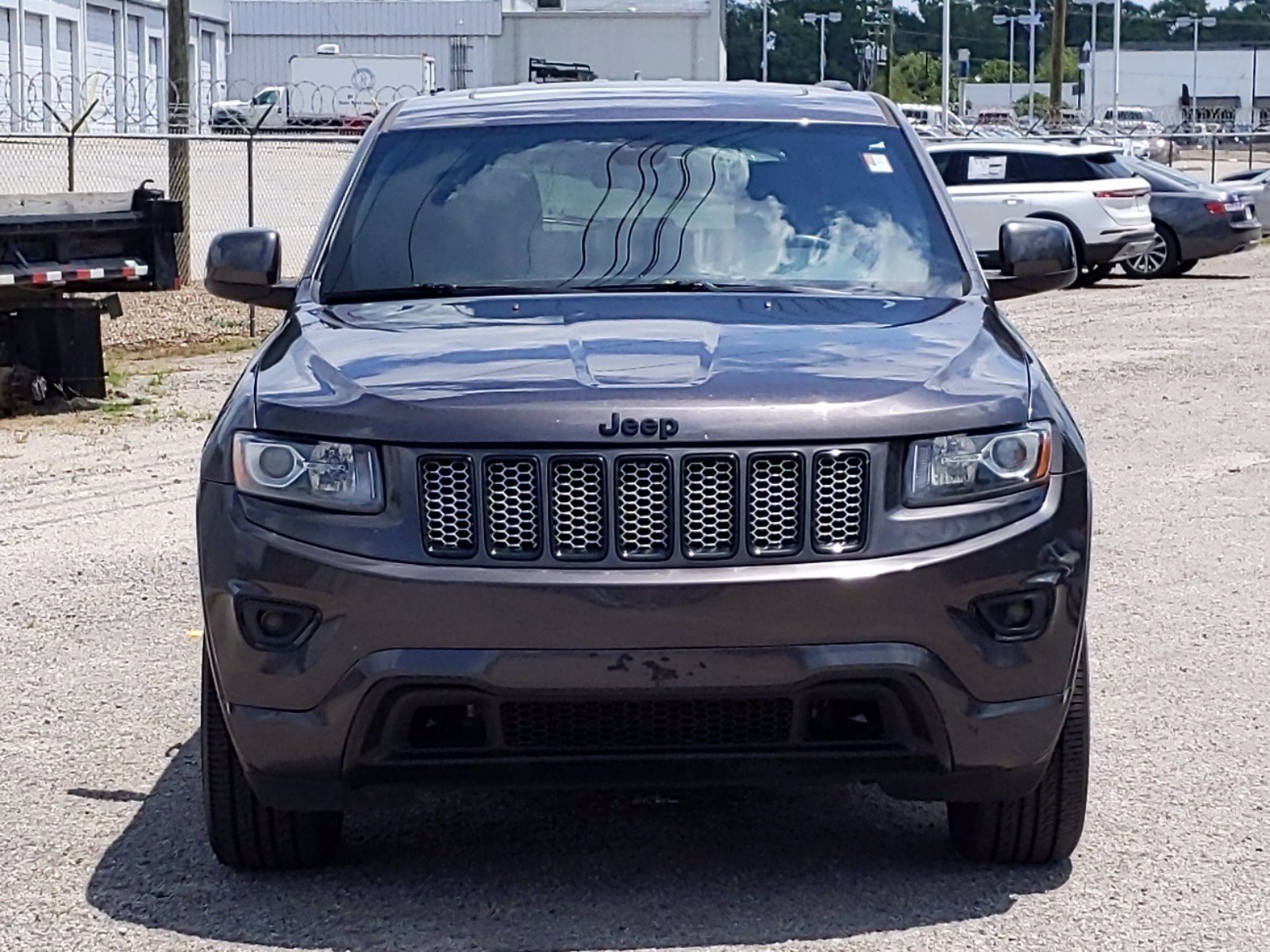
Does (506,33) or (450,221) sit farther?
(506,33)

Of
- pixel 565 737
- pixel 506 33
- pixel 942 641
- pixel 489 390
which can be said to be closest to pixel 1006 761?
pixel 942 641

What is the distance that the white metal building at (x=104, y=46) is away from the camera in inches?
1738

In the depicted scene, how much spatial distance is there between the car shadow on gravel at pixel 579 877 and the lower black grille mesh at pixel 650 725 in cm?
26

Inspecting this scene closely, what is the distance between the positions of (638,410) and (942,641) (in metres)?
0.73

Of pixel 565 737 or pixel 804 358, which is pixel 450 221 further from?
pixel 565 737

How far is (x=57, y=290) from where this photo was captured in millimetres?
11820

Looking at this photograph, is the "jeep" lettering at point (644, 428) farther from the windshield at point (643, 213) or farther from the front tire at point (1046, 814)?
the windshield at point (643, 213)

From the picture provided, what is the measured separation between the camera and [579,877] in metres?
4.52

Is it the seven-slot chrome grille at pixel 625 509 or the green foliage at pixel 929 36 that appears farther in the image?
the green foliage at pixel 929 36

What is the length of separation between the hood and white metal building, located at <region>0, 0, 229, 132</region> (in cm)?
3420

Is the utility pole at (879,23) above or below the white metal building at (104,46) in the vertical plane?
above

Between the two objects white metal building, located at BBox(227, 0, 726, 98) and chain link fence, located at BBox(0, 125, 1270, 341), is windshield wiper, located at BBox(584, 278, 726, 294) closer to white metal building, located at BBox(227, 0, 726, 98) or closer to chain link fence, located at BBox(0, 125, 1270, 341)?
chain link fence, located at BBox(0, 125, 1270, 341)

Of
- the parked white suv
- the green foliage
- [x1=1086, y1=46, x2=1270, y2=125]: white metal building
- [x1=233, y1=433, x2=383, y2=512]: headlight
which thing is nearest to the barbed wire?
the parked white suv

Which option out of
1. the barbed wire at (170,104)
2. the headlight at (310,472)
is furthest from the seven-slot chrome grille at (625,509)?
the barbed wire at (170,104)
